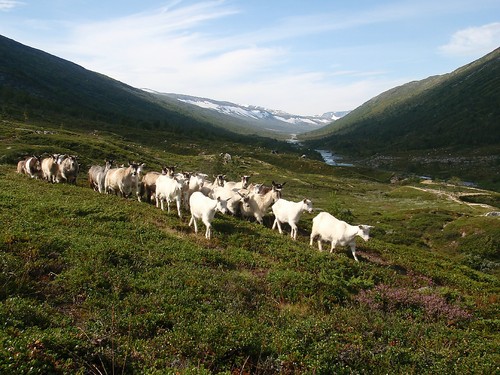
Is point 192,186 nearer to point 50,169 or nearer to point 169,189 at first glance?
point 169,189

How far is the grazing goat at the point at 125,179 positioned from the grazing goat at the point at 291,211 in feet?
31.7

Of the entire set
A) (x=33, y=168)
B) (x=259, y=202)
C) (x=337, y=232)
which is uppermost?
(x=33, y=168)

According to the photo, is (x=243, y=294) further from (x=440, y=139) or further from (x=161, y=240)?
(x=440, y=139)

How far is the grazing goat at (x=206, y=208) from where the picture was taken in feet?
59.1

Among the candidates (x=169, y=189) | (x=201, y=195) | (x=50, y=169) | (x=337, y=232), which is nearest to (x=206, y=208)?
(x=201, y=195)

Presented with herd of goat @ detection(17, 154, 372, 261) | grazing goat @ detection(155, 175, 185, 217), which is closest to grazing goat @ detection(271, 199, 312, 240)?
herd of goat @ detection(17, 154, 372, 261)

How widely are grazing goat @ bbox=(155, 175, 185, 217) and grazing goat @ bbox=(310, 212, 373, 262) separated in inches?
313

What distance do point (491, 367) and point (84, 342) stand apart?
992 centimetres

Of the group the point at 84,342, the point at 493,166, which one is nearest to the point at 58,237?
the point at 84,342

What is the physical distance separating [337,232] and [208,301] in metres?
9.68

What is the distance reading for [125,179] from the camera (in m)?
24.7

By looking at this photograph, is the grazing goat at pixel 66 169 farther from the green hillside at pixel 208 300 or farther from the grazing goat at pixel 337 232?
the grazing goat at pixel 337 232

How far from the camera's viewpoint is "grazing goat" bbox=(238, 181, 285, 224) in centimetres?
2316

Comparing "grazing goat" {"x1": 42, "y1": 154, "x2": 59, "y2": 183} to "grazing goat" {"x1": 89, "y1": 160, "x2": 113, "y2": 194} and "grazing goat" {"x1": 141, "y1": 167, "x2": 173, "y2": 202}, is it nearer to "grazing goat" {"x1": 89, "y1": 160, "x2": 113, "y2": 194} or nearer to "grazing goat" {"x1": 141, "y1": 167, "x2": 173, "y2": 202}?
"grazing goat" {"x1": 89, "y1": 160, "x2": 113, "y2": 194}
